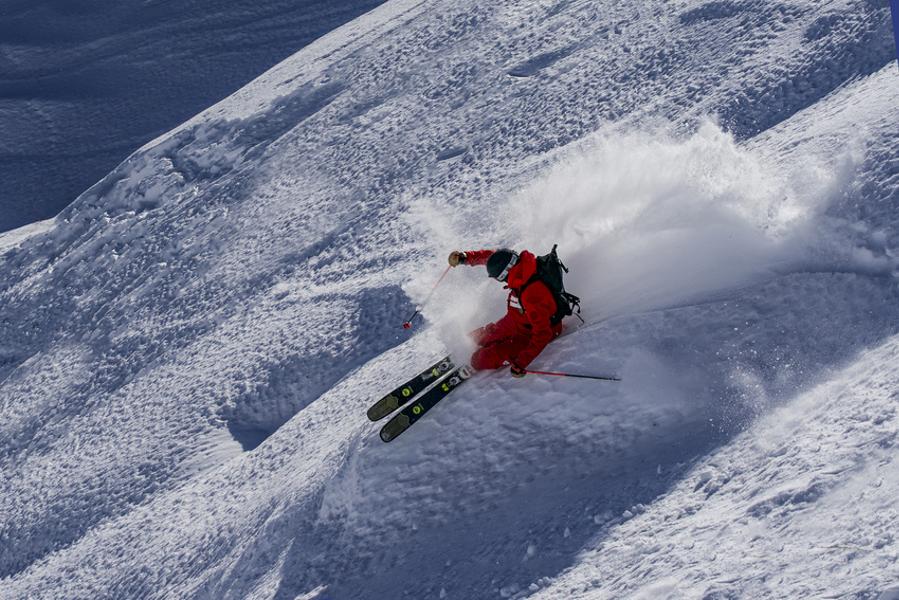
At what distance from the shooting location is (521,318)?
9109 millimetres

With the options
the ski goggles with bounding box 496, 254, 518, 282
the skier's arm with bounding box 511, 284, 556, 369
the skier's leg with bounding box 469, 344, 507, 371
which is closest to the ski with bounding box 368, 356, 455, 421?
the skier's leg with bounding box 469, 344, 507, 371

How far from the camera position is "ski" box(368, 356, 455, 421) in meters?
9.07

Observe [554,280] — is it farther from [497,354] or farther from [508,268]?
[497,354]

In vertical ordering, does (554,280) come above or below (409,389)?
above

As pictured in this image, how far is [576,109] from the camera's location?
1384 cm

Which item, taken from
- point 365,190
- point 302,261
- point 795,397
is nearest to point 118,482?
point 302,261

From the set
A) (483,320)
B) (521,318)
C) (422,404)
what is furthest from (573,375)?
(483,320)

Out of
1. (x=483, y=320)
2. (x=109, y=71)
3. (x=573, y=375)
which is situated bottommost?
(x=573, y=375)

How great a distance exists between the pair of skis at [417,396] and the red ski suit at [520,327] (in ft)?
0.95

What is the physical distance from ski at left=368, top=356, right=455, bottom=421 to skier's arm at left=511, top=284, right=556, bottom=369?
0.95 meters

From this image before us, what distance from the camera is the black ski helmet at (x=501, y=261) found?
8766mm

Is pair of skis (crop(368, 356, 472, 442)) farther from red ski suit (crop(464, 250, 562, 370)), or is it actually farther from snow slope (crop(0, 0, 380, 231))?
snow slope (crop(0, 0, 380, 231))

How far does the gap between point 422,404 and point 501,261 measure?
1611 mm

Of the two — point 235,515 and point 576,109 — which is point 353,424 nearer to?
point 235,515
